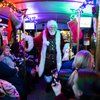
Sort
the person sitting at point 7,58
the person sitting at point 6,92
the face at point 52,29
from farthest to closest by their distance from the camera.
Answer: the face at point 52,29
the person sitting at point 7,58
the person sitting at point 6,92

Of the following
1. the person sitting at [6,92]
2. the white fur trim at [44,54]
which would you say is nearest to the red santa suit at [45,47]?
the white fur trim at [44,54]

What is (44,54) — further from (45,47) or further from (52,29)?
(52,29)

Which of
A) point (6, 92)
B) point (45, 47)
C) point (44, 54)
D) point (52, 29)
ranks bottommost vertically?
point (6, 92)

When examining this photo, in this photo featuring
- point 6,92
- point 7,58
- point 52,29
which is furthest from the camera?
point 52,29

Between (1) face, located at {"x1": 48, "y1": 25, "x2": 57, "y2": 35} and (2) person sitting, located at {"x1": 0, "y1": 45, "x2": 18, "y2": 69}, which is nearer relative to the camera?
(2) person sitting, located at {"x1": 0, "y1": 45, "x2": 18, "y2": 69}

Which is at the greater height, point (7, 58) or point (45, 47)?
point (45, 47)

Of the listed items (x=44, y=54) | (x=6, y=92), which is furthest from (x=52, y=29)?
(x=6, y=92)

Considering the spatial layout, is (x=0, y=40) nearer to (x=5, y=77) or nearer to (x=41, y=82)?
(x=41, y=82)

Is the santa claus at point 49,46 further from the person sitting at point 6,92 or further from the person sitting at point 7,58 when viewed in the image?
the person sitting at point 6,92

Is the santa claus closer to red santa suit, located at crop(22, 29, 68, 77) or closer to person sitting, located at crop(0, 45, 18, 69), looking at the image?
red santa suit, located at crop(22, 29, 68, 77)

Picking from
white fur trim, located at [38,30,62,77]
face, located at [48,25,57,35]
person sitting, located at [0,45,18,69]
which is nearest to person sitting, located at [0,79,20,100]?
person sitting, located at [0,45,18,69]

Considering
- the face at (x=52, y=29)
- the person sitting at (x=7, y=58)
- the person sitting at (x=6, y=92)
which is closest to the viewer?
the person sitting at (x=6, y=92)

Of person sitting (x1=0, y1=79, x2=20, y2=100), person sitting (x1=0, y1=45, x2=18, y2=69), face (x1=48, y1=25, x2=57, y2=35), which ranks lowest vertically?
person sitting (x1=0, y1=79, x2=20, y2=100)

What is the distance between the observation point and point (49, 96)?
7195 millimetres
